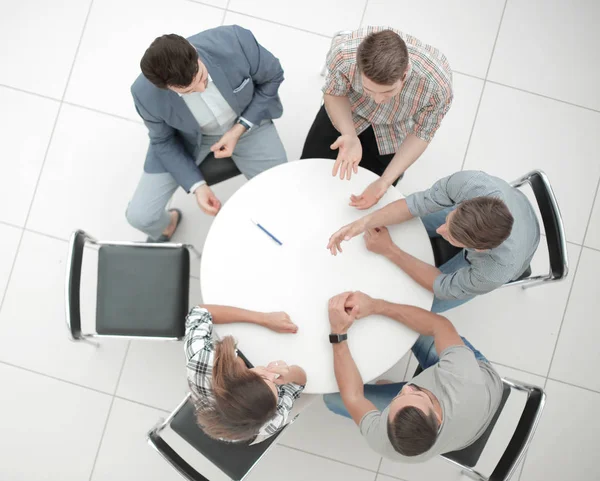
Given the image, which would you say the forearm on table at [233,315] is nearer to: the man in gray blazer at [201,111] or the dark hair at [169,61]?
the man in gray blazer at [201,111]

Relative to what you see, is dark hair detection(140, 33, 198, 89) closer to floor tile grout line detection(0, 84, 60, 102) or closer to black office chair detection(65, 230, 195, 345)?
black office chair detection(65, 230, 195, 345)

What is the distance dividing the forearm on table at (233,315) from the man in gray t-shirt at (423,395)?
26 cm

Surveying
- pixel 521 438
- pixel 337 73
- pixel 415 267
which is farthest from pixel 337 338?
pixel 337 73

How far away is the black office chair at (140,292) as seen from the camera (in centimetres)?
204

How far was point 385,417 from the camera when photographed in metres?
1.65

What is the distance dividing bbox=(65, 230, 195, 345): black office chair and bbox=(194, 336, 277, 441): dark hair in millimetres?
566

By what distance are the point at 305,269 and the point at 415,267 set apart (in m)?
0.39

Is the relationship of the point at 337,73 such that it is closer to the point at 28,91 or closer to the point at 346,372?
the point at 346,372

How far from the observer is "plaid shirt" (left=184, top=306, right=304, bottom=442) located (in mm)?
1646

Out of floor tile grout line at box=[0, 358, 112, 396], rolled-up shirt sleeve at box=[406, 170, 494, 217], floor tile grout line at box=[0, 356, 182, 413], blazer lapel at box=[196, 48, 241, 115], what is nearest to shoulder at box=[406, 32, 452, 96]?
rolled-up shirt sleeve at box=[406, 170, 494, 217]

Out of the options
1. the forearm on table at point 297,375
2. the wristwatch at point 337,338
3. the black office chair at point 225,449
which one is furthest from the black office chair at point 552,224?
the black office chair at point 225,449

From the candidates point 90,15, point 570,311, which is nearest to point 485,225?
point 570,311

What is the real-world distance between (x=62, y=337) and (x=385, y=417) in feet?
5.63

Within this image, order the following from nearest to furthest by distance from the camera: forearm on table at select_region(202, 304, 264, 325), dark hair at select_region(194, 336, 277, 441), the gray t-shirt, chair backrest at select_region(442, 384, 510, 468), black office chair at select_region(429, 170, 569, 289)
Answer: dark hair at select_region(194, 336, 277, 441) < the gray t-shirt < forearm on table at select_region(202, 304, 264, 325) < black office chair at select_region(429, 170, 569, 289) < chair backrest at select_region(442, 384, 510, 468)
